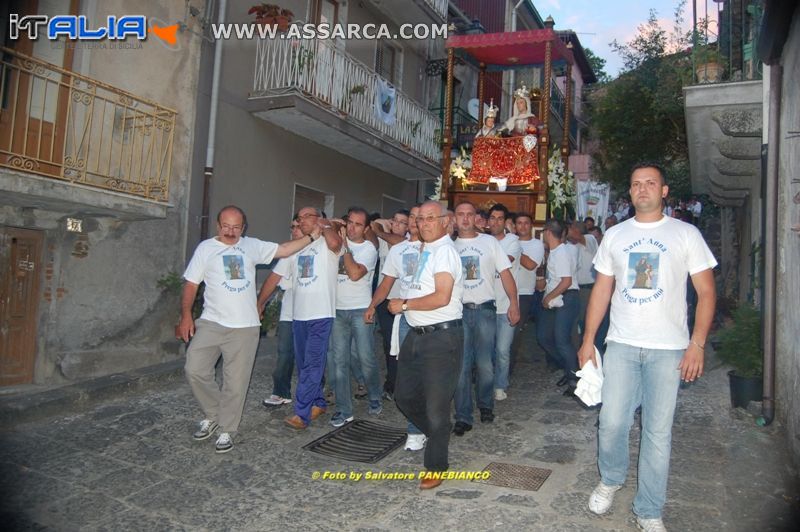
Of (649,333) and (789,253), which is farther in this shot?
(789,253)

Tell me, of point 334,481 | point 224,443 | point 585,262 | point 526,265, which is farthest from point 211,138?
point 334,481

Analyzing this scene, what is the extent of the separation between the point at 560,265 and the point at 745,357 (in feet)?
6.37

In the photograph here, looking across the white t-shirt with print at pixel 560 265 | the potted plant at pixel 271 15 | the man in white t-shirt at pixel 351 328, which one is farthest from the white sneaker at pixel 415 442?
the potted plant at pixel 271 15

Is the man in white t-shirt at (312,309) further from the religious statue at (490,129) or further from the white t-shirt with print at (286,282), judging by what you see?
the religious statue at (490,129)

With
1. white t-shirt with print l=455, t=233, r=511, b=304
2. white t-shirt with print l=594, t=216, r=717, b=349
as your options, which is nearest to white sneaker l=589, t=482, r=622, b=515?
white t-shirt with print l=594, t=216, r=717, b=349

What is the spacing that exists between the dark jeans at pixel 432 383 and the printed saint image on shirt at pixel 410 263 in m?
0.51

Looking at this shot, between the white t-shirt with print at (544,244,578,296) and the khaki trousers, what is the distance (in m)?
3.28

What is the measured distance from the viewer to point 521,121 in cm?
1024

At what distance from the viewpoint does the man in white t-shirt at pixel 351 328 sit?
553cm

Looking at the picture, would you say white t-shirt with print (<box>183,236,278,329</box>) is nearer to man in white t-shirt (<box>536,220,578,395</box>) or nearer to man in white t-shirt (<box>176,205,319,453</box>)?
man in white t-shirt (<box>176,205,319,453</box>)

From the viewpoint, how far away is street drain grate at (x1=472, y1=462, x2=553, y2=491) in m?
4.12

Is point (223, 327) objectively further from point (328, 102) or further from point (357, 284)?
point (328, 102)

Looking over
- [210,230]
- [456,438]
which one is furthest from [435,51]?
[456,438]

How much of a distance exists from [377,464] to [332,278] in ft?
5.60
